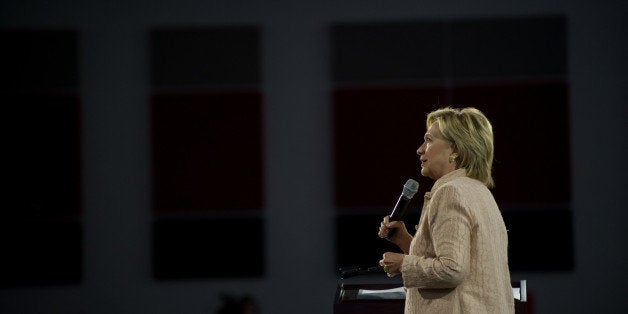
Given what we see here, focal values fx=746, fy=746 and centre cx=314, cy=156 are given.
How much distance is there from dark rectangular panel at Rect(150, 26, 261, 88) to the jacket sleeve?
2834 mm

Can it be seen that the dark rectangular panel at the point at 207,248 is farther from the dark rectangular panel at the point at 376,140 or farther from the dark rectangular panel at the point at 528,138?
the dark rectangular panel at the point at 528,138

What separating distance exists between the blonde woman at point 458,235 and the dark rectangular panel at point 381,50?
250cm

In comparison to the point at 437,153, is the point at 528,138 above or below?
above

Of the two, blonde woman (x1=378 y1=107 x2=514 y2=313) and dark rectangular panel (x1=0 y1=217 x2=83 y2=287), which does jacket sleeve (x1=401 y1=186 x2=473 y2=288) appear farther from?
dark rectangular panel (x1=0 y1=217 x2=83 y2=287)

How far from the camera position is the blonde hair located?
6.21ft

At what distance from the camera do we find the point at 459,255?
1.75 meters

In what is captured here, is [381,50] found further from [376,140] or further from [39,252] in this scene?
[39,252]

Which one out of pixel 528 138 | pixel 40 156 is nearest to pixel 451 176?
pixel 528 138

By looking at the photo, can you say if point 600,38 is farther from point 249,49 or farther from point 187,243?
point 187,243

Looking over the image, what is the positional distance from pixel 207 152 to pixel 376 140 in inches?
40.4

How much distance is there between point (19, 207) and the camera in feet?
14.9

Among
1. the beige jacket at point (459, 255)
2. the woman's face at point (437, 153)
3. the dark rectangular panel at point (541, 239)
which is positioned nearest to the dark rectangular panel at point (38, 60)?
the dark rectangular panel at point (541, 239)

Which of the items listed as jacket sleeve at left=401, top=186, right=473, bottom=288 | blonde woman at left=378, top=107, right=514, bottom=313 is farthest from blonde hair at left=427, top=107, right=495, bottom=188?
jacket sleeve at left=401, top=186, right=473, bottom=288

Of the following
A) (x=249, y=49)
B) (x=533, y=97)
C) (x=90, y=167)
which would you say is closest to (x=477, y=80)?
(x=533, y=97)
